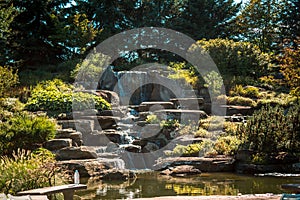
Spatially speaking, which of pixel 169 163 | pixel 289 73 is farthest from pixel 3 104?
pixel 289 73

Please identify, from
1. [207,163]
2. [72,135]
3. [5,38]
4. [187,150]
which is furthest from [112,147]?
[5,38]

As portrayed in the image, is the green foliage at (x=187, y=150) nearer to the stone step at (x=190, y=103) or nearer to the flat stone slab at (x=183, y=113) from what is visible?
the flat stone slab at (x=183, y=113)

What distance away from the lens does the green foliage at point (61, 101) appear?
652 inches

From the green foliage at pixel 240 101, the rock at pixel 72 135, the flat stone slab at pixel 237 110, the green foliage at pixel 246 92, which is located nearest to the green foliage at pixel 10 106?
the rock at pixel 72 135

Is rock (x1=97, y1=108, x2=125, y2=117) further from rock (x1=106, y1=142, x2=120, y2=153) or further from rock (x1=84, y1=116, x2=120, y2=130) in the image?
rock (x1=106, y1=142, x2=120, y2=153)

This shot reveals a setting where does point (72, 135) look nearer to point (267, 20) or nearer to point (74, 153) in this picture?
point (74, 153)

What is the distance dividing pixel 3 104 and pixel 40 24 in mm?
9489

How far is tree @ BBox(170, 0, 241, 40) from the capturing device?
93.5 ft

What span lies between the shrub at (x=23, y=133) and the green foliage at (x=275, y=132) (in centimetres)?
608

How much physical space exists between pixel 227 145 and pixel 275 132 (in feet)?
6.43

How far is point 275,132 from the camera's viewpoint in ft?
39.9

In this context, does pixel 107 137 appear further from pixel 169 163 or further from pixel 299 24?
pixel 299 24

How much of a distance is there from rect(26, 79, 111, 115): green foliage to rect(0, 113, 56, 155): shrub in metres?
5.02

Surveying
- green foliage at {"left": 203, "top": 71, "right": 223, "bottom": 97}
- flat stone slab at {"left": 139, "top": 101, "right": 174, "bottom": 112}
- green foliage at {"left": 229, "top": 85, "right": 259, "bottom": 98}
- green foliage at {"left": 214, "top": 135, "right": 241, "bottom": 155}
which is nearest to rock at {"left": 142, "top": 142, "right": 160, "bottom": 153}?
green foliage at {"left": 214, "top": 135, "right": 241, "bottom": 155}
